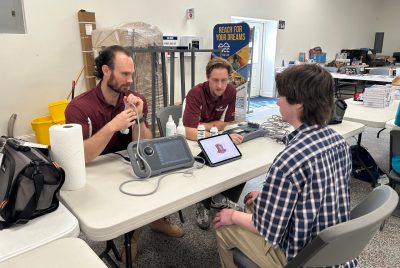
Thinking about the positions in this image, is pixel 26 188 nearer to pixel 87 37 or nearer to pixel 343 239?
pixel 343 239

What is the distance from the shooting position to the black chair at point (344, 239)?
0.86 meters

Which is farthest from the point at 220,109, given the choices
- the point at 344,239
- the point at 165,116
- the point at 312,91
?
the point at 344,239

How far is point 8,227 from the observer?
978 millimetres

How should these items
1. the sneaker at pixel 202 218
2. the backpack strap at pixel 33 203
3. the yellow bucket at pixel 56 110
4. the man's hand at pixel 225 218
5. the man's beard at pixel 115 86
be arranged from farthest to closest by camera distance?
the yellow bucket at pixel 56 110 → the sneaker at pixel 202 218 → the man's beard at pixel 115 86 → the man's hand at pixel 225 218 → the backpack strap at pixel 33 203

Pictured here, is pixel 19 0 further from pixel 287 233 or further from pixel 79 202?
pixel 287 233

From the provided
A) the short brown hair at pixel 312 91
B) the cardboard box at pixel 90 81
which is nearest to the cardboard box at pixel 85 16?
the cardboard box at pixel 90 81

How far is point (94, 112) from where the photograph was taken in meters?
1.71

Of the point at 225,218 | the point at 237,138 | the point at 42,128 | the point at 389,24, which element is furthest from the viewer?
the point at 389,24

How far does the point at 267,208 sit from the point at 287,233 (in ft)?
0.46

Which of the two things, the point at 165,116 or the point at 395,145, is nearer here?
Result: the point at 395,145

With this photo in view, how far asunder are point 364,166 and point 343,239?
2392mm

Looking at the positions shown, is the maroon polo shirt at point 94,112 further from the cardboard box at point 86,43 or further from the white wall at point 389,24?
the white wall at point 389,24

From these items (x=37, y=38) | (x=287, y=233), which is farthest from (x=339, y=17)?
(x=287, y=233)

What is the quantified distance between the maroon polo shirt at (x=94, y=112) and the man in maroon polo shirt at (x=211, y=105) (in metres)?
0.46
